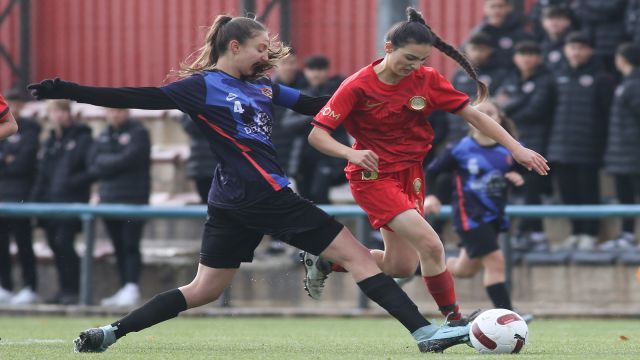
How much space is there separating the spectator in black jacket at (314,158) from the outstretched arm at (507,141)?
5.83 m

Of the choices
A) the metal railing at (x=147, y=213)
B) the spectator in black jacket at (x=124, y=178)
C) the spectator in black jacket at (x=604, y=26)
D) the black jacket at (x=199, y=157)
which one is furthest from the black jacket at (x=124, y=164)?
the spectator in black jacket at (x=604, y=26)

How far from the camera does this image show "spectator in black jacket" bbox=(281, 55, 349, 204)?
45.2 feet

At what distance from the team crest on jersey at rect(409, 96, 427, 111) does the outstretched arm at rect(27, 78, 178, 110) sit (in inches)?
53.4

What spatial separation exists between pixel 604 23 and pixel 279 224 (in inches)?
276

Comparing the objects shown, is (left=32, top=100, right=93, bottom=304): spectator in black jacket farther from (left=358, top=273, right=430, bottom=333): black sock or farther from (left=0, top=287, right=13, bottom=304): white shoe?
(left=358, top=273, right=430, bottom=333): black sock

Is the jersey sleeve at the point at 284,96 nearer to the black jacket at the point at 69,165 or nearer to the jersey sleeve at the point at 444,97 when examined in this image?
the jersey sleeve at the point at 444,97

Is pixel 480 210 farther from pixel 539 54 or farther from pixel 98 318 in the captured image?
pixel 98 318

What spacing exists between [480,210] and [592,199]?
122 inches

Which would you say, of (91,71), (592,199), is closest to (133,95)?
(592,199)

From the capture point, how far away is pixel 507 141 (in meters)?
7.52

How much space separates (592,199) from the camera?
520 inches

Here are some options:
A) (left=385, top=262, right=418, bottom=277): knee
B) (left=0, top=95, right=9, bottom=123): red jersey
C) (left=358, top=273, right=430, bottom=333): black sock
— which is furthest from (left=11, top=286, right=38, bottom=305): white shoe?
(left=358, top=273, right=430, bottom=333): black sock

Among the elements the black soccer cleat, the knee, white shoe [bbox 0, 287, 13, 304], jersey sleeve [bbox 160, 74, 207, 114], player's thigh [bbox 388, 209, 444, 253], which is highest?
jersey sleeve [bbox 160, 74, 207, 114]

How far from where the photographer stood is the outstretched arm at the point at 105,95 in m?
7.13
